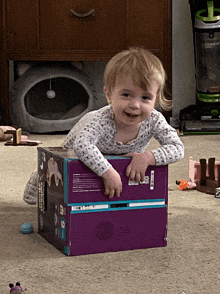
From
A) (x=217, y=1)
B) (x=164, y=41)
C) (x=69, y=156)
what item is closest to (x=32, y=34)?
(x=164, y=41)

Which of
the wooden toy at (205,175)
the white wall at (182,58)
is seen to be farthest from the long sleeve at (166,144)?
the white wall at (182,58)

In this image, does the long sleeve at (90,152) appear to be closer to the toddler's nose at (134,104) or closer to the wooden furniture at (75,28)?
the toddler's nose at (134,104)

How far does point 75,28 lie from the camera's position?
138 inches

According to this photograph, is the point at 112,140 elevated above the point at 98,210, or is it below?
above

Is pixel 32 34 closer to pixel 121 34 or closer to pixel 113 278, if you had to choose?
pixel 121 34

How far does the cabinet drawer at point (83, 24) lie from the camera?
11.4ft

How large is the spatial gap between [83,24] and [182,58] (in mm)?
846

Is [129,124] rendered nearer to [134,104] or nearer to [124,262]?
[134,104]

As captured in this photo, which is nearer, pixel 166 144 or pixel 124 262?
pixel 124 262

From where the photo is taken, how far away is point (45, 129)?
3492 millimetres

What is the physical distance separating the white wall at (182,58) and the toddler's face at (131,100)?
2.67m

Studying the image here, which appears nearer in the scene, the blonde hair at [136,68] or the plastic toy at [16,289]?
the plastic toy at [16,289]

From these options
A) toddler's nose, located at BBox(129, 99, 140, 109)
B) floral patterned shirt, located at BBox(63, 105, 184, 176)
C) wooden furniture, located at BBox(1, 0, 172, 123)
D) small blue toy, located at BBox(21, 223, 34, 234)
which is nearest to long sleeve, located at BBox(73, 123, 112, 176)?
floral patterned shirt, located at BBox(63, 105, 184, 176)

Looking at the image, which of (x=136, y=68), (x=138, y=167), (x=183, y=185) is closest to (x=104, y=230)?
(x=138, y=167)
